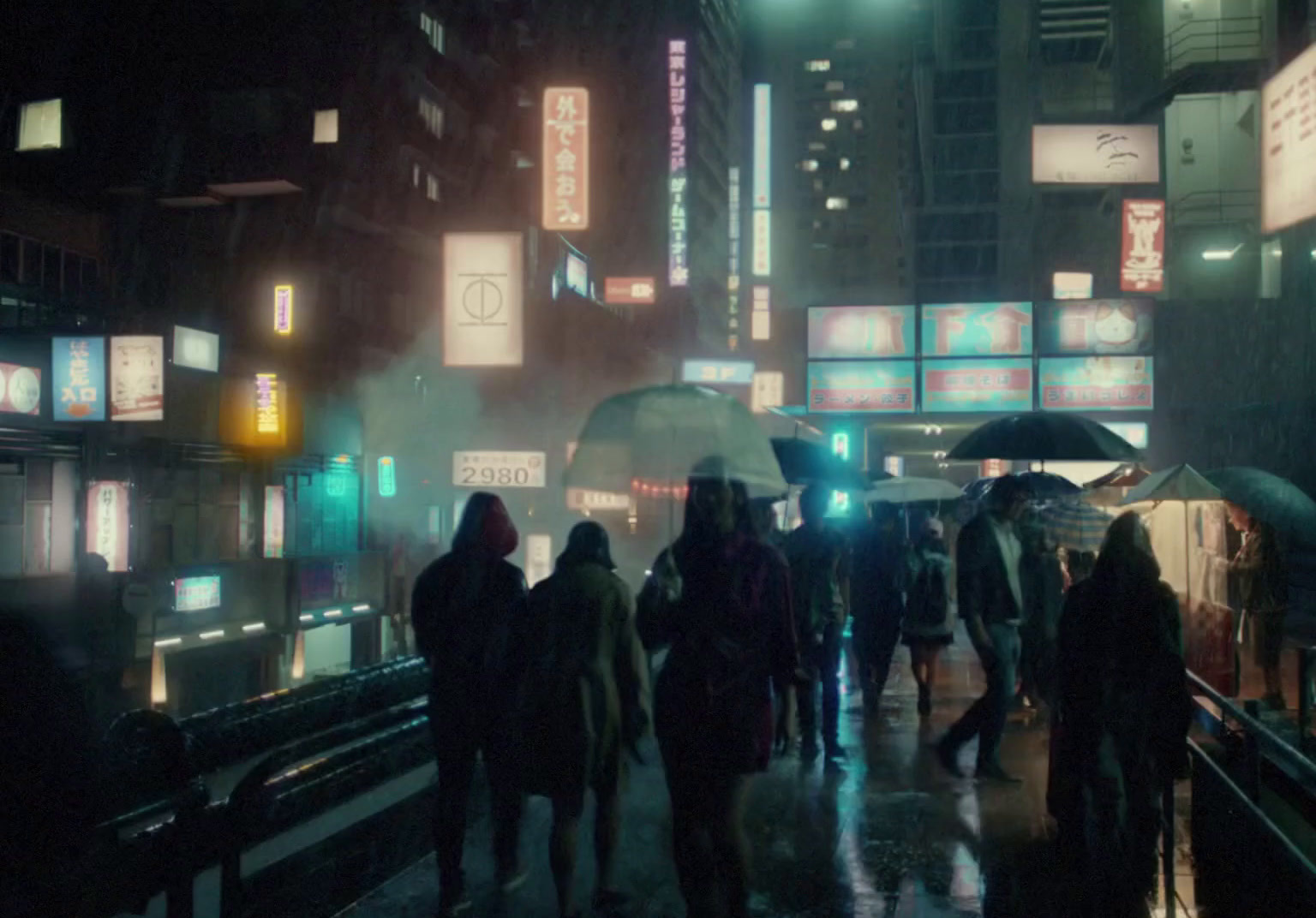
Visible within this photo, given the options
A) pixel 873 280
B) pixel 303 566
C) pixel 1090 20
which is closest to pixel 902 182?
pixel 873 280

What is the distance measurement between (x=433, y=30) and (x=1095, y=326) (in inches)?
1036

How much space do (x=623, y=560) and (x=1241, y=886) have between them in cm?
2702

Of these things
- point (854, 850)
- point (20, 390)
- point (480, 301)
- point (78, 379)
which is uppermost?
point (480, 301)

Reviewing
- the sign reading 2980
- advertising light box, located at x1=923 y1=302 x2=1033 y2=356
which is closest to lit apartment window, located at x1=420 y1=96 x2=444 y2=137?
the sign reading 2980

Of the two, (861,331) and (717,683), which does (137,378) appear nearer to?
(861,331)

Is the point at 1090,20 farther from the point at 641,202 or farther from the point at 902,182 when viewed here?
the point at 902,182

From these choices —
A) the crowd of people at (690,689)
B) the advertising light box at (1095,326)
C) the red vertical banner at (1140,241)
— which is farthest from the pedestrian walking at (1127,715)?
the red vertical banner at (1140,241)

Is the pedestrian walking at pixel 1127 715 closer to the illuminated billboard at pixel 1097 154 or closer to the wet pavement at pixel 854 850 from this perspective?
the wet pavement at pixel 854 850

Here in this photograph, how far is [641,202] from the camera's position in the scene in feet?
312

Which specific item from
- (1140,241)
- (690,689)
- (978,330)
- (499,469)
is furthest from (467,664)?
(1140,241)

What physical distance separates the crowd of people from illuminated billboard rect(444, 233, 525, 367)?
12.6 metres

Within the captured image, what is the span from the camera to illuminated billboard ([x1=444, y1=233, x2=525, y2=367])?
17.5 meters

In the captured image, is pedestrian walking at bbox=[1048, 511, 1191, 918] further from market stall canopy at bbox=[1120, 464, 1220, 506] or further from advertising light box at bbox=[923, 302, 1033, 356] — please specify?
advertising light box at bbox=[923, 302, 1033, 356]

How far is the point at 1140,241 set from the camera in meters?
26.1
